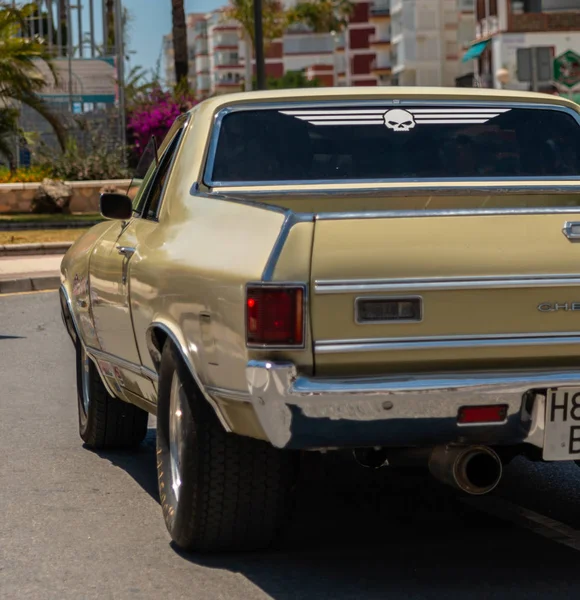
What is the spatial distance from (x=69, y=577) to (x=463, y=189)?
2179mm

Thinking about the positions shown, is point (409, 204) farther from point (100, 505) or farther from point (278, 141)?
point (100, 505)

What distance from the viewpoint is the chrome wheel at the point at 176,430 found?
215 inches

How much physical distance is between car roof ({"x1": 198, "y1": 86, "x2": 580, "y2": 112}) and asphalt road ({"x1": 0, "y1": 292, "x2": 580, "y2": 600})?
171cm

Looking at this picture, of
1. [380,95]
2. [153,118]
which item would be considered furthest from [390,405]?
[153,118]

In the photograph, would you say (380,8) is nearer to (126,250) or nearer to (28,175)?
(28,175)

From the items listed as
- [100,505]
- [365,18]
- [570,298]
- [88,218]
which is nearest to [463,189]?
[570,298]

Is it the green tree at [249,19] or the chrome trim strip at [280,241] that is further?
the green tree at [249,19]

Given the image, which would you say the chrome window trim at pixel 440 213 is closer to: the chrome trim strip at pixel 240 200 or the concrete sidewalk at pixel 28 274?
the chrome trim strip at pixel 240 200

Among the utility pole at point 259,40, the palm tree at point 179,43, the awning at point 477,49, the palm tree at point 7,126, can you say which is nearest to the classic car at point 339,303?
the utility pole at point 259,40

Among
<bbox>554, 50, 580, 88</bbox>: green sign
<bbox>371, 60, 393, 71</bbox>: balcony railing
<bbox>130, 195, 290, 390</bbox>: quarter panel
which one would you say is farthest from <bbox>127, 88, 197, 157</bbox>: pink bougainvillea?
<bbox>371, 60, 393, 71</bbox>: balcony railing

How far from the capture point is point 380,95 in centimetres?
662

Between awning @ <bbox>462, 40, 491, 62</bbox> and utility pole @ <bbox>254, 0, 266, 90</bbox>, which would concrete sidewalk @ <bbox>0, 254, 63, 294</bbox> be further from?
awning @ <bbox>462, 40, 491, 62</bbox>

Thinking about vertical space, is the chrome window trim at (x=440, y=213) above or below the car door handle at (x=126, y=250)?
above

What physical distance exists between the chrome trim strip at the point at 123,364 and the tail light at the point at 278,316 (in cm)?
123
